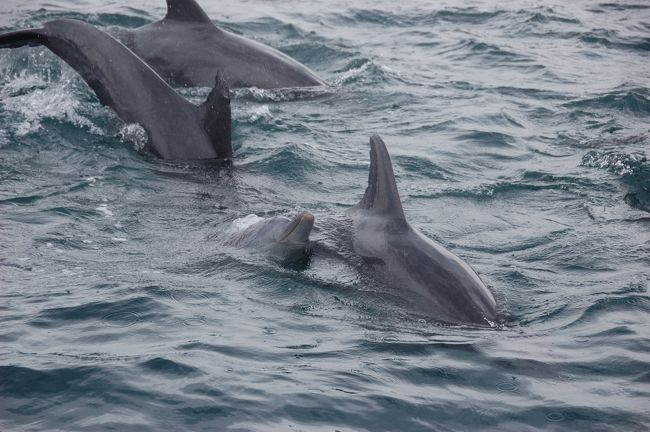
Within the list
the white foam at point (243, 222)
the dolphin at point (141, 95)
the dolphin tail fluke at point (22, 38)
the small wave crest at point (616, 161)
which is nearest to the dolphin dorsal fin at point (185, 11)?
the dolphin at point (141, 95)

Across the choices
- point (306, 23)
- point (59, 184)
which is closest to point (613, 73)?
point (306, 23)

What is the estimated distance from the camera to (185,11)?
587 inches

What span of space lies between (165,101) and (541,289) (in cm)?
495

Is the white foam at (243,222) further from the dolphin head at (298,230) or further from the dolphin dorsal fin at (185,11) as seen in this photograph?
the dolphin dorsal fin at (185,11)

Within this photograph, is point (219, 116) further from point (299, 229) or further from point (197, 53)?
point (197, 53)

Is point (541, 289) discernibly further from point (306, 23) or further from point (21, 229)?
point (306, 23)

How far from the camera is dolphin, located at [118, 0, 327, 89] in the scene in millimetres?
14727

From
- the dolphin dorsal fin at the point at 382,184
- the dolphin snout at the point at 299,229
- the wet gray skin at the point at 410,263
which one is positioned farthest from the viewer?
the dolphin dorsal fin at the point at 382,184

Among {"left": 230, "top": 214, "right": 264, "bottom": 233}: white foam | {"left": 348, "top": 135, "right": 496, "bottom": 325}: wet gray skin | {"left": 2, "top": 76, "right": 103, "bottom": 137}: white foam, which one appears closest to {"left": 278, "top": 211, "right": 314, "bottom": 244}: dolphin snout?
{"left": 348, "top": 135, "right": 496, "bottom": 325}: wet gray skin

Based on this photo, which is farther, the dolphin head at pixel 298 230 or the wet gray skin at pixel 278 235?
the wet gray skin at pixel 278 235

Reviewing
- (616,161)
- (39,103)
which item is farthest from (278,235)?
(39,103)

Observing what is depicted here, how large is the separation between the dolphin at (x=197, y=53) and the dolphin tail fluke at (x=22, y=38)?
3.39 meters

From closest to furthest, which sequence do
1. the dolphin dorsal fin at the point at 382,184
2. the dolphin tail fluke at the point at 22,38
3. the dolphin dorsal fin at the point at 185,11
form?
the dolphin dorsal fin at the point at 382,184
the dolphin tail fluke at the point at 22,38
the dolphin dorsal fin at the point at 185,11

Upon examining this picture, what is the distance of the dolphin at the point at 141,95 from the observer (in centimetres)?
1139
